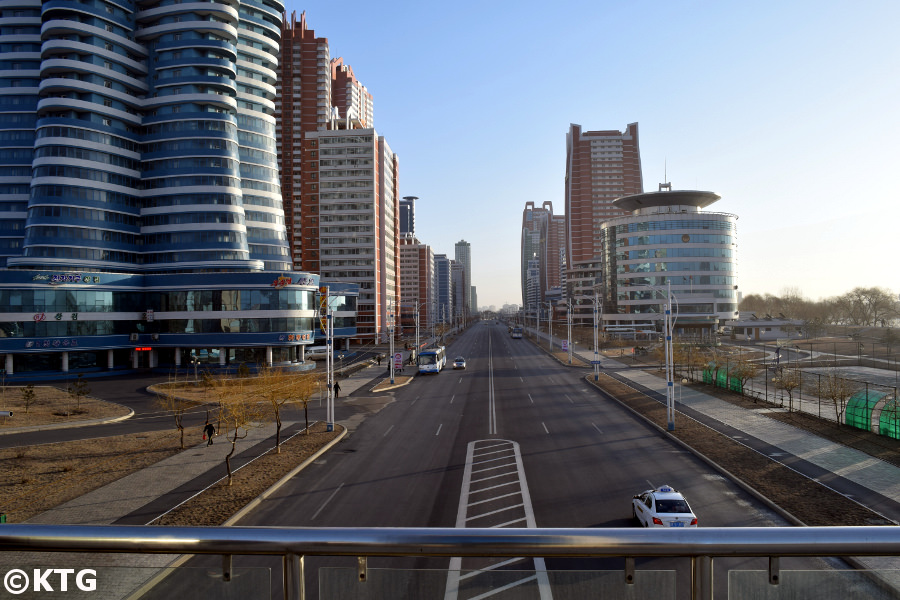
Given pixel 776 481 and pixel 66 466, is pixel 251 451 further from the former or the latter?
pixel 776 481

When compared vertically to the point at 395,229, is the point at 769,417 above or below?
below

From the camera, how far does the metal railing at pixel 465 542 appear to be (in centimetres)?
248

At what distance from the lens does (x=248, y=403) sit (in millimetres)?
37344

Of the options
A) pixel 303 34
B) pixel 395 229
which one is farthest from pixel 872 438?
pixel 303 34

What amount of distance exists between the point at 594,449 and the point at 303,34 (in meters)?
136

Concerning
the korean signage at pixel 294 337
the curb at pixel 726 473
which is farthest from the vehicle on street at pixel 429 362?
the curb at pixel 726 473

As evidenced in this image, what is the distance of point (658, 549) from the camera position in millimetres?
2541

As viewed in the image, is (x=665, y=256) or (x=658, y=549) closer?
(x=658, y=549)

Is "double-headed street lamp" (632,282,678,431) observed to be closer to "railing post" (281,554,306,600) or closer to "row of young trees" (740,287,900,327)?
"railing post" (281,554,306,600)

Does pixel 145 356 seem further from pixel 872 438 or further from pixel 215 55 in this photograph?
pixel 872 438

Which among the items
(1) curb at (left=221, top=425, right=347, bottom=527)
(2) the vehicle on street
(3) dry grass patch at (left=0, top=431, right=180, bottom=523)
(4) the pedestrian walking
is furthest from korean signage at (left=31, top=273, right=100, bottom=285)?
(1) curb at (left=221, top=425, right=347, bottom=527)

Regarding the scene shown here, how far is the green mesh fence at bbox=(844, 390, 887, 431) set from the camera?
92.2ft

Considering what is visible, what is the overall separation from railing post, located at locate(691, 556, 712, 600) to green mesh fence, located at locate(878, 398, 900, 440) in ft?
104

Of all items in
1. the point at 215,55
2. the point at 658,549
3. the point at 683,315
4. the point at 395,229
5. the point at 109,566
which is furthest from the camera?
the point at 395,229
